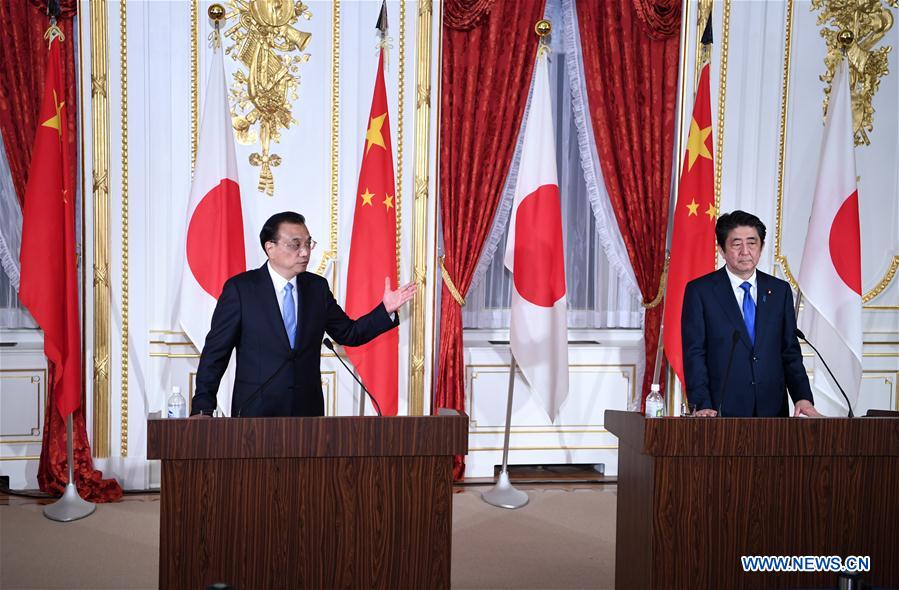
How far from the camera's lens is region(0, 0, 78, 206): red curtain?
499cm

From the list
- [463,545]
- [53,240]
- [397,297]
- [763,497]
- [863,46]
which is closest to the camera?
[763,497]

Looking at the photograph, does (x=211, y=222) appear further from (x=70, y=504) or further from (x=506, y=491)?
(x=506, y=491)

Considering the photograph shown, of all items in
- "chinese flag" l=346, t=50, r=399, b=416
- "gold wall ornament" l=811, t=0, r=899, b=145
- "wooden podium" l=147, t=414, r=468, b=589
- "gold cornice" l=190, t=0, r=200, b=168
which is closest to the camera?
"wooden podium" l=147, t=414, r=468, b=589

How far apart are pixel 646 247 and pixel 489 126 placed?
4.40ft

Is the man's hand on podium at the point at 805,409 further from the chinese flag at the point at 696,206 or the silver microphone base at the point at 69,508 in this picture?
the silver microphone base at the point at 69,508

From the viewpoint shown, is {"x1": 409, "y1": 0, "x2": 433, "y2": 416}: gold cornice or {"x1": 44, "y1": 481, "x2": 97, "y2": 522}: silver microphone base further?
{"x1": 409, "y1": 0, "x2": 433, "y2": 416}: gold cornice

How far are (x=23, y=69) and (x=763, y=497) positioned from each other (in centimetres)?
464

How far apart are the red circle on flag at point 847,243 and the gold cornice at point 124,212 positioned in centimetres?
425

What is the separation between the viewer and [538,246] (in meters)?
5.06

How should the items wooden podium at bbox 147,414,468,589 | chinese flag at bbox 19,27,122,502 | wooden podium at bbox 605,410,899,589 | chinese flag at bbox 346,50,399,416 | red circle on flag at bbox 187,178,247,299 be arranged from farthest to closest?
1. chinese flag at bbox 346,50,399,416
2. red circle on flag at bbox 187,178,247,299
3. chinese flag at bbox 19,27,122,502
4. wooden podium at bbox 605,410,899,589
5. wooden podium at bbox 147,414,468,589

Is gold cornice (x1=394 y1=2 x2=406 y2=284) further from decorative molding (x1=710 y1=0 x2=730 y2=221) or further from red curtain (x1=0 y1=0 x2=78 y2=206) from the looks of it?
decorative molding (x1=710 y1=0 x2=730 y2=221)

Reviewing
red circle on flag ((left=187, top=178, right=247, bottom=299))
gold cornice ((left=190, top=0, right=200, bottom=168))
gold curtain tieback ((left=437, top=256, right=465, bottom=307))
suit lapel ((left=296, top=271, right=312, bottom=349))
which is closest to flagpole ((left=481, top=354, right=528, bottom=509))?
gold curtain tieback ((left=437, top=256, right=465, bottom=307))

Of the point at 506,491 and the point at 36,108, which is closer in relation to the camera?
the point at 36,108

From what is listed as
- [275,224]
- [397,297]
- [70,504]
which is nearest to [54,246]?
[70,504]
